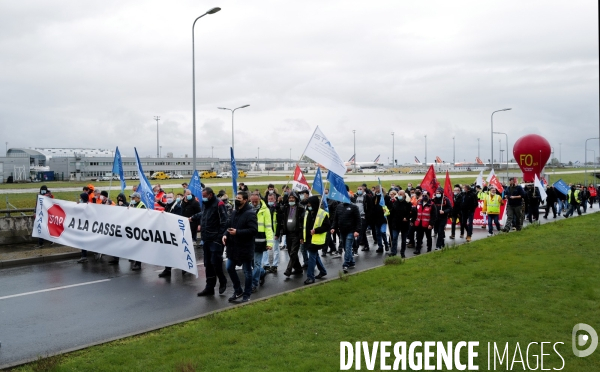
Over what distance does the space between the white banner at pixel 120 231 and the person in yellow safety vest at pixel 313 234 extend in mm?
2373

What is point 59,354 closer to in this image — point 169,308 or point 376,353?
point 169,308

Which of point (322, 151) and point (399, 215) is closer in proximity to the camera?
point (322, 151)

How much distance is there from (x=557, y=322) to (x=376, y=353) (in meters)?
2.83

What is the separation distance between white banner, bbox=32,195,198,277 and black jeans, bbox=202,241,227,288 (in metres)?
0.86

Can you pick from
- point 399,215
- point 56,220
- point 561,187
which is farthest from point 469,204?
point 561,187

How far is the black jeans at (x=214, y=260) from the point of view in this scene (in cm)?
959

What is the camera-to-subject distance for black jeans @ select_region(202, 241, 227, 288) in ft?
31.5

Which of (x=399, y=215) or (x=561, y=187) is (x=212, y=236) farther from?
(x=561, y=187)

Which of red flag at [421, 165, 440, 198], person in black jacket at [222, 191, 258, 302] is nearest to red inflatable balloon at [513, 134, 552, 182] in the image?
red flag at [421, 165, 440, 198]

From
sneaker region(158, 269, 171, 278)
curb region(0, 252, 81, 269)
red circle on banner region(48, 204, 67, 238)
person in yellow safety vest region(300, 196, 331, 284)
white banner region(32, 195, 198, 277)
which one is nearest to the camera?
person in yellow safety vest region(300, 196, 331, 284)

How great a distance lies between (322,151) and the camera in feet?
36.8

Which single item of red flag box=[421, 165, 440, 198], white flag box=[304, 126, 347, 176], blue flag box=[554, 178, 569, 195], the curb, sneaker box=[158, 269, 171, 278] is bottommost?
sneaker box=[158, 269, 171, 278]

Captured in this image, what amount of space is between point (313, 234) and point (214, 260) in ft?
7.12

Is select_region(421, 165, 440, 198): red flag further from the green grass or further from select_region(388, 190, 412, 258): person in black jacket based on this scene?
the green grass
